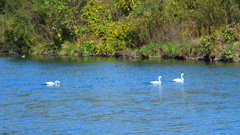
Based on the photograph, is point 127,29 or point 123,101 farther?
point 127,29

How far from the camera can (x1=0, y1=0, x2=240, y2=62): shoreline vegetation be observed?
144 feet

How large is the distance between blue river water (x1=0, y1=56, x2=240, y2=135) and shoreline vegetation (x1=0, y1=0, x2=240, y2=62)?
6589 millimetres

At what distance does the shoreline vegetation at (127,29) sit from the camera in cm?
4400

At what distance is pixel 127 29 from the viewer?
2080 inches

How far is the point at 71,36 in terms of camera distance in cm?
6438

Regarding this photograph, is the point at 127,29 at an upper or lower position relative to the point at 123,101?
upper

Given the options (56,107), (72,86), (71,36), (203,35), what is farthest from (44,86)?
(71,36)

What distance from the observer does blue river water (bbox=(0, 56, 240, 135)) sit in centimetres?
1778

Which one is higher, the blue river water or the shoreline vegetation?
the shoreline vegetation

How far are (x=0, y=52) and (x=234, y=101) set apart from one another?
54236mm

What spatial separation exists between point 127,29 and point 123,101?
30139mm

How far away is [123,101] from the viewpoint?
23203 mm

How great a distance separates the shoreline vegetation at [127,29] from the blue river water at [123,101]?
659cm

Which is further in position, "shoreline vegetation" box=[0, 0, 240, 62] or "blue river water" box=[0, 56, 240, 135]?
"shoreline vegetation" box=[0, 0, 240, 62]
